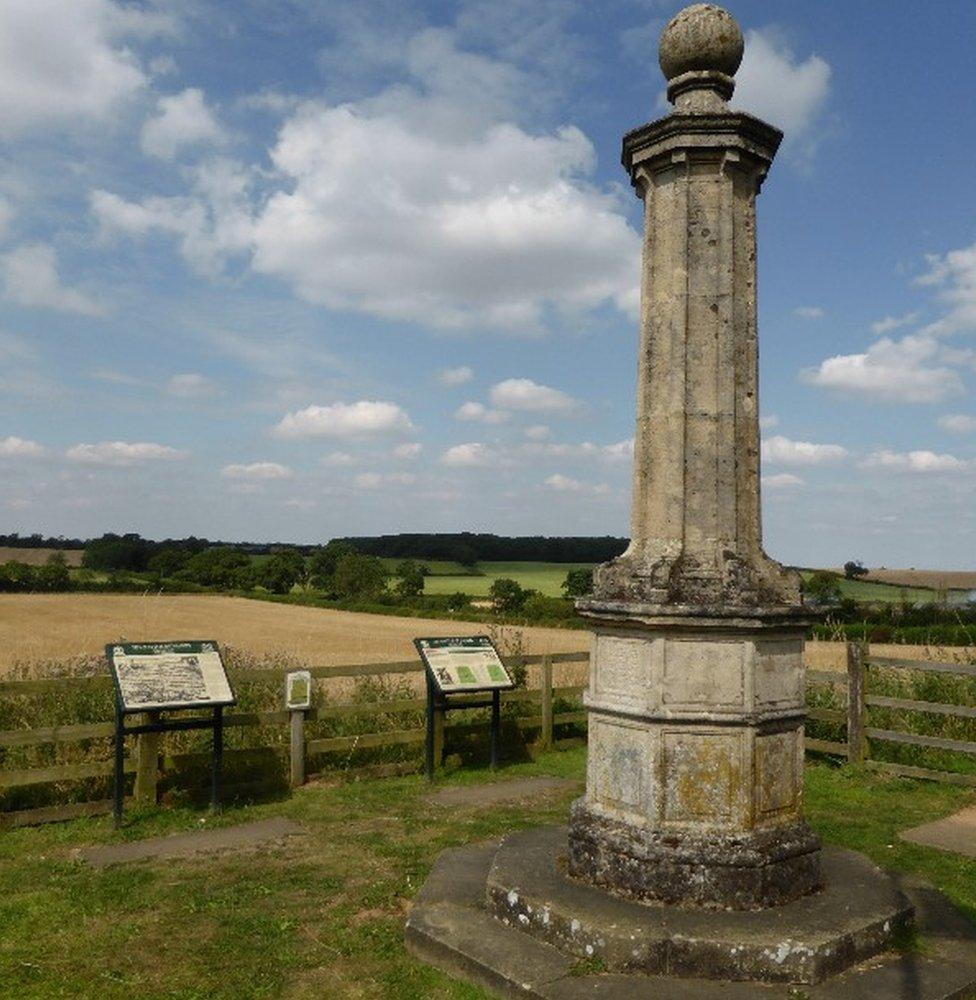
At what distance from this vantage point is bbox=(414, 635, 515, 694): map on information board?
9828 millimetres

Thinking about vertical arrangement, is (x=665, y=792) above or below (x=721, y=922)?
above

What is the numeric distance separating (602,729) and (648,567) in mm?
1042

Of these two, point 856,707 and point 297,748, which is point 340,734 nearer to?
point 297,748

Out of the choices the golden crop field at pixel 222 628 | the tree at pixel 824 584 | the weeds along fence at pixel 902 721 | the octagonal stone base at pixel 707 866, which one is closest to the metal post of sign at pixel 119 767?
the octagonal stone base at pixel 707 866

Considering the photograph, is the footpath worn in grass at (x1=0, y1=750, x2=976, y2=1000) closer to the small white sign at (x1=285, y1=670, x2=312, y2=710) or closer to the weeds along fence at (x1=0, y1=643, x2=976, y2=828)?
the weeds along fence at (x1=0, y1=643, x2=976, y2=828)

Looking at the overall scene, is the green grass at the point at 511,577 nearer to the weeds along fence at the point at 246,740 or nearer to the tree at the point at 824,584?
the tree at the point at 824,584

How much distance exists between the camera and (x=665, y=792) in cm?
493

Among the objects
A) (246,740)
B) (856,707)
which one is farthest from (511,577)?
(246,740)

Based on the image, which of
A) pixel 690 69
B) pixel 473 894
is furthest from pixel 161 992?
pixel 690 69

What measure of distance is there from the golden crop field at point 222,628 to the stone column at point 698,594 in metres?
11.9

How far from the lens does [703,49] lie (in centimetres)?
546

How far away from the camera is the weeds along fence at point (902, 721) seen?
9.62 metres

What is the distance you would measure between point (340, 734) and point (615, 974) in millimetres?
6116

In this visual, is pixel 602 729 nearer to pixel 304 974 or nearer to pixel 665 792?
pixel 665 792
